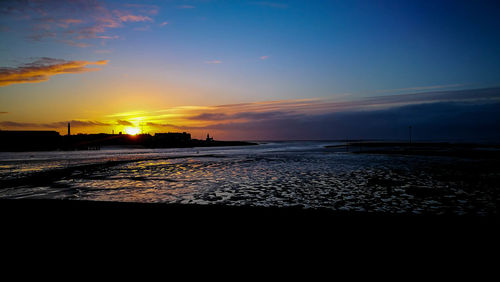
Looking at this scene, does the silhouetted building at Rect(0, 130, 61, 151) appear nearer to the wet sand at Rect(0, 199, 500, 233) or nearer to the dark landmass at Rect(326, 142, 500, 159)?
the dark landmass at Rect(326, 142, 500, 159)

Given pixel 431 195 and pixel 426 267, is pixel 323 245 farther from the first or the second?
pixel 431 195

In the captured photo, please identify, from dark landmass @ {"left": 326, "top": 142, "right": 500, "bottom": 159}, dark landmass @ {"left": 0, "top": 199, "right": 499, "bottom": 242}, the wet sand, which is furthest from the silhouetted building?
dark landmass @ {"left": 0, "top": 199, "right": 499, "bottom": 242}

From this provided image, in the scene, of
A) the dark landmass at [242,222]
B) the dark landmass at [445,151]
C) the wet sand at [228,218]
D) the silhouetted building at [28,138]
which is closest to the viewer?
the dark landmass at [242,222]

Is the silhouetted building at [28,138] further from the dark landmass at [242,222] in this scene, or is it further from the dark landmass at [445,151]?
the dark landmass at [242,222]

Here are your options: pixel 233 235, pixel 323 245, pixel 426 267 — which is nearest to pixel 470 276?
pixel 426 267

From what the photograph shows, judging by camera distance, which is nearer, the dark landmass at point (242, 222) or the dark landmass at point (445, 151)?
the dark landmass at point (242, 222)

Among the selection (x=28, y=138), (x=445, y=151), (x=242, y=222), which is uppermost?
(x=28, y=138)

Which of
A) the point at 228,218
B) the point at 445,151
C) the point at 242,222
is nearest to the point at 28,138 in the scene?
the point at 228,218

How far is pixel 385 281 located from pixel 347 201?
297 inches

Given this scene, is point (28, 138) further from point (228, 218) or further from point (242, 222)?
point (242, 222)

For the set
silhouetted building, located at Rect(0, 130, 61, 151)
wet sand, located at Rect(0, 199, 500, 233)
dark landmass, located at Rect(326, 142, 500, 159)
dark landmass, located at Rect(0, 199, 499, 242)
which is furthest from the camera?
silhouetted building, located at Rect(0, 130, 61, 151)

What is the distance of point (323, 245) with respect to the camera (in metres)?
4.78

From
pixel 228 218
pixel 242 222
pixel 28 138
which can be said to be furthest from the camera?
pixel 28 138

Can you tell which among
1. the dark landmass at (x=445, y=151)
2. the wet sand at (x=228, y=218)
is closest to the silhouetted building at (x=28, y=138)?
the dark landmass at (x=445, y=151)
